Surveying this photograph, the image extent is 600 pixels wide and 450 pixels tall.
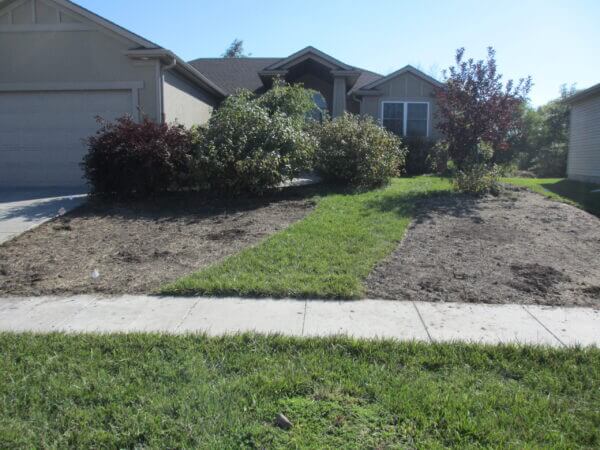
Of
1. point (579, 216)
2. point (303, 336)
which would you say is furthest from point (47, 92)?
point (579, 216)

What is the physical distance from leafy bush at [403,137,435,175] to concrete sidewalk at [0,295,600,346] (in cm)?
1284

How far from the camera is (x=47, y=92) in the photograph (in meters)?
13.2

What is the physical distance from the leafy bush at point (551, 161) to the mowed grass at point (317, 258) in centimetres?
2141

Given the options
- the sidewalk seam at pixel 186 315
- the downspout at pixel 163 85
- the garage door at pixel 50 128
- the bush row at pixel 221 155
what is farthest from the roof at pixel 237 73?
the sidewalk seam at pixel 186 315

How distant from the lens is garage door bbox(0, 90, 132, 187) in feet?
43.0

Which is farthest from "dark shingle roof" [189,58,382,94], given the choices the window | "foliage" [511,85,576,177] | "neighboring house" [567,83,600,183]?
"foliage" [511,85,576,177]

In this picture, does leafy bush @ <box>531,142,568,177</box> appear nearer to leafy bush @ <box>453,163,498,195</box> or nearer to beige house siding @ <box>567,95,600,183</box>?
beige house siding @ <box>567,95,600,183</box>

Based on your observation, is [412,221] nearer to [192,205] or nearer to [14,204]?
[192,205]

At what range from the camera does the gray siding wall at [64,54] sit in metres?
12.9

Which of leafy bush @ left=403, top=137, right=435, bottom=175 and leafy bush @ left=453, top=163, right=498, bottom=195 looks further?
leafy bush @ left=403, top=137, right=435, bottom=175

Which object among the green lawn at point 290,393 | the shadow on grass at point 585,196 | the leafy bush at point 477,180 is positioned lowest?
the green lawn at point 290,393

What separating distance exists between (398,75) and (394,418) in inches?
705

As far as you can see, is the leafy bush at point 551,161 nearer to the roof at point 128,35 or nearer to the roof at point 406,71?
the roof at point 406,71

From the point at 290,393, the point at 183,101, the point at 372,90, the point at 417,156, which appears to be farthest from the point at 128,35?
the point at 290,393
